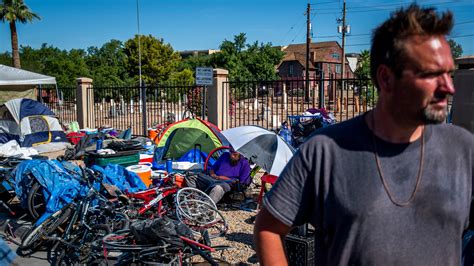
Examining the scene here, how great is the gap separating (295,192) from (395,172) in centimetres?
35

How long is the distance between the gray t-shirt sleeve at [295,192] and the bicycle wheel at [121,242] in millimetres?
3054

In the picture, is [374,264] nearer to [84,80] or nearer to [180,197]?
[180,197]

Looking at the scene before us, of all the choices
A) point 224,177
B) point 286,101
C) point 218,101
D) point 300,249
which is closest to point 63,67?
point 286,101

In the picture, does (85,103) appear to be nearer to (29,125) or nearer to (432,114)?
(29,125)

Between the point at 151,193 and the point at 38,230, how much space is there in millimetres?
1573

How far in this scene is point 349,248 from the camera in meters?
1.57

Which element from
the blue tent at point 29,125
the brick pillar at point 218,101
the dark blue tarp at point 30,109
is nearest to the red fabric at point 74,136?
the blue tent at point 29,125

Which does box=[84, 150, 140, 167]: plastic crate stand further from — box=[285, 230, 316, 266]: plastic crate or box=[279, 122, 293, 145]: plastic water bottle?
box=[285, 230, 316, 266]: plastic crate

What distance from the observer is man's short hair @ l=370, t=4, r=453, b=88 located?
1483mm

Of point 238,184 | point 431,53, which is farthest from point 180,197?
point 431,53

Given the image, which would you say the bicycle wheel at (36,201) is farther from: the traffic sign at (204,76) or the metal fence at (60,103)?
the metal fence at (60,103)

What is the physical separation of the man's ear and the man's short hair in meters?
0.01

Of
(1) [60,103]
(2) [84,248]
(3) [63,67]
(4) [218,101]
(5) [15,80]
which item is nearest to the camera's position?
(2) [84,248]

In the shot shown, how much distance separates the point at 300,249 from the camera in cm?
425
